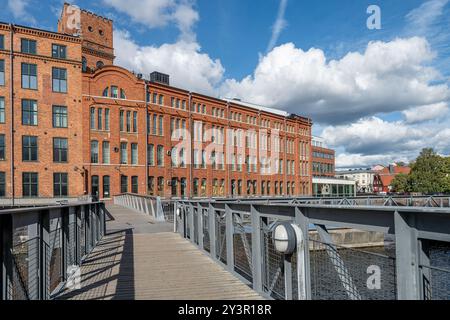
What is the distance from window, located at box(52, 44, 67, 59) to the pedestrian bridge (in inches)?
1277

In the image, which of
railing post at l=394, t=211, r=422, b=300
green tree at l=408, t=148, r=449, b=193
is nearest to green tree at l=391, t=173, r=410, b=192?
green tree at l=408, t=148, r=449, b=193

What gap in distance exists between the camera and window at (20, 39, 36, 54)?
36244 millimetres

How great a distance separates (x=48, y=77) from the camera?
37.4m

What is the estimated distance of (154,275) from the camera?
6.97m

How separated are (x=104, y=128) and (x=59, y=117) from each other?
14.7 feet

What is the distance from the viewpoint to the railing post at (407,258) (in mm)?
2811

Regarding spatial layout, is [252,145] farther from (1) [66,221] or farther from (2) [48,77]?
(1) [66,221]

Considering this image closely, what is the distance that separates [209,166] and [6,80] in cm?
2513

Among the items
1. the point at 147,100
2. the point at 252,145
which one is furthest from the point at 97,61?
the point at 252,145

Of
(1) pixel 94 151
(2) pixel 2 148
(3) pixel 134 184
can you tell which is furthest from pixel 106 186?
(2) pixel 2 148

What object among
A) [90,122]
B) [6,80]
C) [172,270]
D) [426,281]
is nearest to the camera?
[426,281]

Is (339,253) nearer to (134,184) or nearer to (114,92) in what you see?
(134,184)

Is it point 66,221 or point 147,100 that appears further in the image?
point 147,100

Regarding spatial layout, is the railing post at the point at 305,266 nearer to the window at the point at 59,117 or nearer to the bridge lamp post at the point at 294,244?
the bridge lamp post at the point at 294,244
